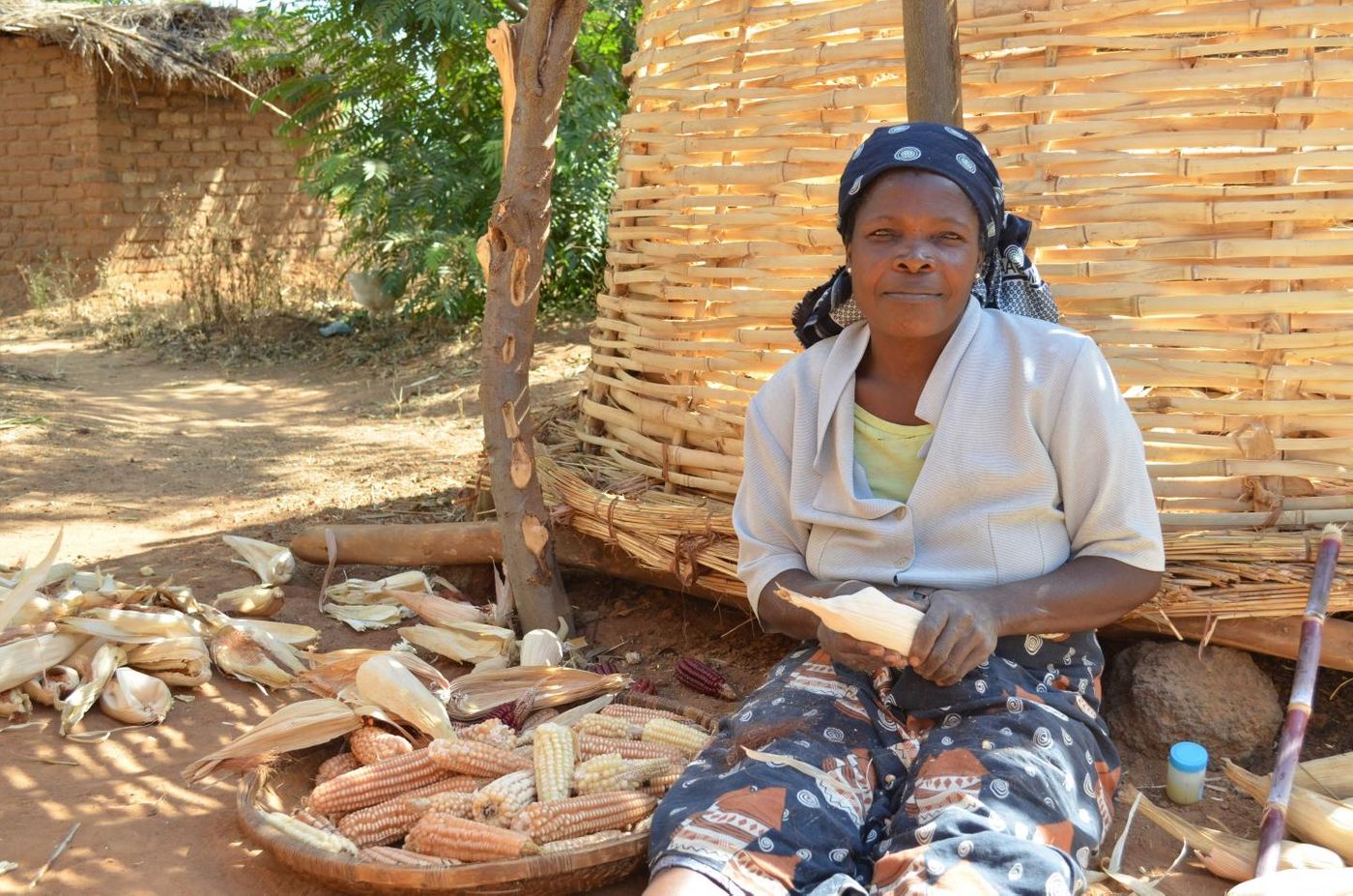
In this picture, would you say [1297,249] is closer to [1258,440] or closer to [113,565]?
[1258,440]

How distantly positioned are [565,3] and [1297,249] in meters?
1.89

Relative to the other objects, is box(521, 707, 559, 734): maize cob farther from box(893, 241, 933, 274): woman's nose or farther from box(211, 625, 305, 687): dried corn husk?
box(893, 241, 933, 274): woman's nose

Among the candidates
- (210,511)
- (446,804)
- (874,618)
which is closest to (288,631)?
(446,804)

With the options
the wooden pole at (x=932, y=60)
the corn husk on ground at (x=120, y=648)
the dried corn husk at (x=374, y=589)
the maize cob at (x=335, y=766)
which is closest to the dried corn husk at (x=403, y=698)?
the maize cob at (x=335, y=766)

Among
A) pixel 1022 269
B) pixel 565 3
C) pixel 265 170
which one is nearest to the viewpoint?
pixel 1022 269

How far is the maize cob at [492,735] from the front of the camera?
261 cm

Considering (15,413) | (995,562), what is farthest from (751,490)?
(15,413)

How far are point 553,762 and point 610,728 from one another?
25 centimetres

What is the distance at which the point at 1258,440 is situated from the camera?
276 centimetres

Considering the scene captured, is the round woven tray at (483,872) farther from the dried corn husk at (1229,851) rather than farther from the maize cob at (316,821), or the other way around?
the dried corn husk at (1229,851)

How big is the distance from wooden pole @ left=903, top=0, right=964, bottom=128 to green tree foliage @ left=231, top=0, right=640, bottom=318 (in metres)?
5.77

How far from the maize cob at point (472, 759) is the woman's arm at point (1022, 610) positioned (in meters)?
0.93

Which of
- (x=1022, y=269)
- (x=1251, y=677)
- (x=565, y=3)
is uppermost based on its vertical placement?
(x=565, y=3)

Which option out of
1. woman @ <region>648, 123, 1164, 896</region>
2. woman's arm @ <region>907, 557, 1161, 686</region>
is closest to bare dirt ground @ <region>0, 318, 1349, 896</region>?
woman @ <region>648, 123, 1164, 896</region>
